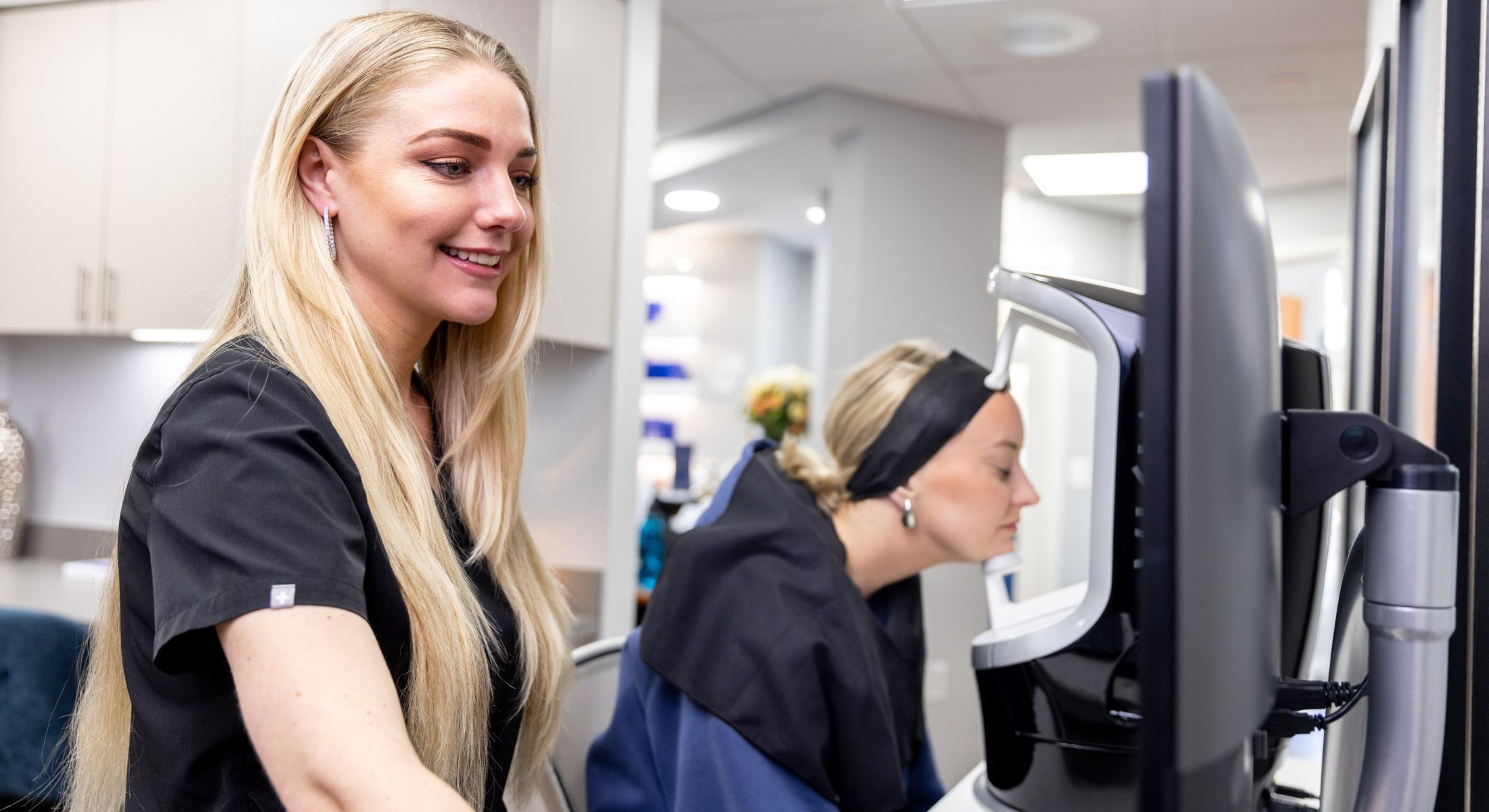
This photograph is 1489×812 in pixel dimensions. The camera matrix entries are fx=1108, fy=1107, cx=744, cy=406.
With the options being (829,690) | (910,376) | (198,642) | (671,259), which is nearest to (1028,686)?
(829,690)

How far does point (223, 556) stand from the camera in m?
0.71

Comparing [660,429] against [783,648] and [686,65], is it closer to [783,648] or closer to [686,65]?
[686,65]

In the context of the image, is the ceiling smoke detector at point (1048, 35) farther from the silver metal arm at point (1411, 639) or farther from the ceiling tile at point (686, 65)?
the silver metal arm at point (1411, 639)

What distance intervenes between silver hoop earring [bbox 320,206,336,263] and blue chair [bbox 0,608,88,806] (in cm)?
157

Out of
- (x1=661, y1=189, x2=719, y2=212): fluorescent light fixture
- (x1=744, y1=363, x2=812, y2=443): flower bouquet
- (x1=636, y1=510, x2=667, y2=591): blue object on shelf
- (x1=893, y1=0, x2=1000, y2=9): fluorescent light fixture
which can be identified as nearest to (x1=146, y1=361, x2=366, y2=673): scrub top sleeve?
(x1=893, y1=0, x2=1000, y2=9): fluorescent light fixture

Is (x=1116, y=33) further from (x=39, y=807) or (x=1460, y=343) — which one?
(x=39, y=807)

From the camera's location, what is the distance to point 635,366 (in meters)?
2.86

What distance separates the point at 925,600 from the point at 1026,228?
258cm

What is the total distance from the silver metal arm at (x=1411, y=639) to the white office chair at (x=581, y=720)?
0.85 m

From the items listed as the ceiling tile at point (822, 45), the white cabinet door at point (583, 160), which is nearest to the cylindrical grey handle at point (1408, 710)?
the white cabinet door at point (583, 160)

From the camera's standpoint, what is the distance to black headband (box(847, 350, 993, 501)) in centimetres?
159

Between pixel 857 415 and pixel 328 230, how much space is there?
912mm

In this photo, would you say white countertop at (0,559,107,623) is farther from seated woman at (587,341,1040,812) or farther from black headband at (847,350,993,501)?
black headband at (847,350,993,501)

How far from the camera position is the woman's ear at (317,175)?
938 mm
